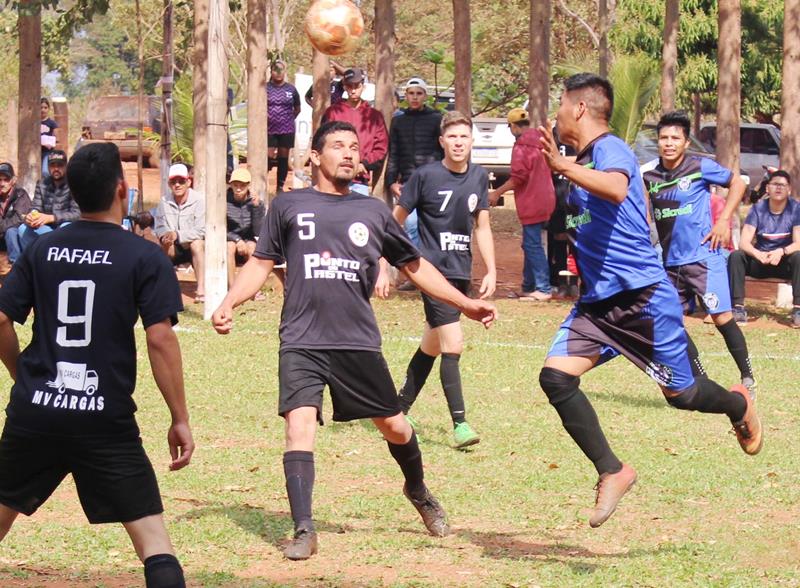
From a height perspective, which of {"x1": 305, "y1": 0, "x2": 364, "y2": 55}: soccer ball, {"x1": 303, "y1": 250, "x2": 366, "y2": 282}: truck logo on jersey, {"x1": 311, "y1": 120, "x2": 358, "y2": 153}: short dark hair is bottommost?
{"x1": 303, "y1": 250, "x2": 366, "y2": 282}: truck logo on jersey

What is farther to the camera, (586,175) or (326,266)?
(326,266)

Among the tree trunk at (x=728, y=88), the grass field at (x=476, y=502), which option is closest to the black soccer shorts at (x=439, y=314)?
the grass field at (x=476, y=502)

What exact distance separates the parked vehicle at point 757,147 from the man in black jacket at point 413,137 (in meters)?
18.1

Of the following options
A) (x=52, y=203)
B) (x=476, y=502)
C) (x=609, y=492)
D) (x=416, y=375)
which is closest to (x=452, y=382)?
(x=416, y=375)

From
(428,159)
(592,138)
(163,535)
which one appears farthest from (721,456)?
(428,159)

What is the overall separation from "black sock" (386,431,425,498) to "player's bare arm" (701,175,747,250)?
3940mm

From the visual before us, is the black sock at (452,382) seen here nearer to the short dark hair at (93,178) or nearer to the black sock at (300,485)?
the black sock at (300,485)

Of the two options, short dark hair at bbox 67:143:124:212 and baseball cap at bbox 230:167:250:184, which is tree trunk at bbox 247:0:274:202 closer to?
baseball cap at bbox 230:167:250:184

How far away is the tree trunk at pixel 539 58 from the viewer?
1962 centimetres

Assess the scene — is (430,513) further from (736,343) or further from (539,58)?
(539,58)

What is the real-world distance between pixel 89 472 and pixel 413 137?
11708 millimetres

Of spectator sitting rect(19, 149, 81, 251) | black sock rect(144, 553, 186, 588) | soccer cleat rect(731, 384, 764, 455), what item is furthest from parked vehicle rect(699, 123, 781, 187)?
black sock rect(144, 553, 186, 588)

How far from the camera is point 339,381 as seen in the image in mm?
6809

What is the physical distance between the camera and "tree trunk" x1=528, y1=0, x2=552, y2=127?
19625 mm
